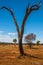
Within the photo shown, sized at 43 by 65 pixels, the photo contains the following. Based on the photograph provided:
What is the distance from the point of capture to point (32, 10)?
2083cm

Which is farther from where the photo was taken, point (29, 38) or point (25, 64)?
point (29, 38)

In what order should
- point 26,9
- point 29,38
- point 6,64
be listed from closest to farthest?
1. point 6,64
2. point 26,9
3. point 29,38

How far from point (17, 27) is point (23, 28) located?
72 centimetres

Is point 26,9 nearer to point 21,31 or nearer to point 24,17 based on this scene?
point 24,17

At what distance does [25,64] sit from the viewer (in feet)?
49.7

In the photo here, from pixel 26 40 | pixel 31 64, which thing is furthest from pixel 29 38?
pixel 31 64

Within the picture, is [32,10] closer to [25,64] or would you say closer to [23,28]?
[23,28]

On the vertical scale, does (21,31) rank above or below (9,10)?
below

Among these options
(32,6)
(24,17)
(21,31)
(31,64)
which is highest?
(32,6)

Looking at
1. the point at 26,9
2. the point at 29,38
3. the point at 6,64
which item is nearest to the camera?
the point at 6,64

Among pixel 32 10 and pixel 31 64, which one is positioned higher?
pixel 32 10

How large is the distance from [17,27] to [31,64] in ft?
21.7

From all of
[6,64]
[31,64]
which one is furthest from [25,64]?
[6,64]

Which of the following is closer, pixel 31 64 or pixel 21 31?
pixel 31 64
